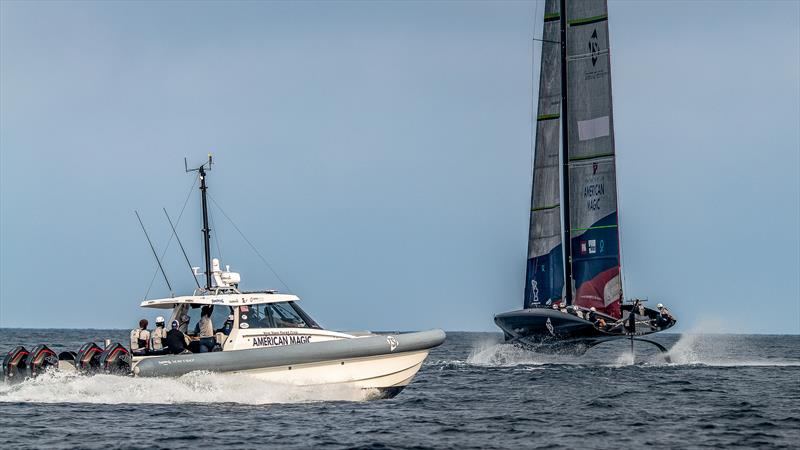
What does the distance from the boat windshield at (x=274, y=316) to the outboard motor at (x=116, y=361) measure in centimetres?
255

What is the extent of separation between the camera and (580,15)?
148 feet

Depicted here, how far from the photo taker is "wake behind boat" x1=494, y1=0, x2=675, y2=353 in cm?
4403

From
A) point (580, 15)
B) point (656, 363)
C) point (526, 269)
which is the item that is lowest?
point (656, 363)

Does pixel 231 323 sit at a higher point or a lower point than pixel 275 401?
higher

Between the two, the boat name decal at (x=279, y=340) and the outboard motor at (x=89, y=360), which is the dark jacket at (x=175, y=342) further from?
the boat name decal at (x=279, y=340)

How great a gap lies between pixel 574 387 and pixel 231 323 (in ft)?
33.8

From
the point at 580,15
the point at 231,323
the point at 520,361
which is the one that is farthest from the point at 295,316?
the point at 580,15

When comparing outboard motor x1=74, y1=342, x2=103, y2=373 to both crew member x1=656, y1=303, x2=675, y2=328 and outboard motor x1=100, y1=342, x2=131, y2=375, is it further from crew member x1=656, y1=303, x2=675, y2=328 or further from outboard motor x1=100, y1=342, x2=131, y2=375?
crew member x1=656, y1=303, x2=675, y2=328

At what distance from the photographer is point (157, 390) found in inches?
961

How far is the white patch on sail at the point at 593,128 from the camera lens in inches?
1752

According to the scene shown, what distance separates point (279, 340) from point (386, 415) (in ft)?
10.7

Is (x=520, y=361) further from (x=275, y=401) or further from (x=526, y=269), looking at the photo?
(x=275, y=401)

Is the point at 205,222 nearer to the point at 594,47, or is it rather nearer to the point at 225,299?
the point at 225,299

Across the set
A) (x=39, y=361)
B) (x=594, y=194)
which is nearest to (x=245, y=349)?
(x=39, y=361)
